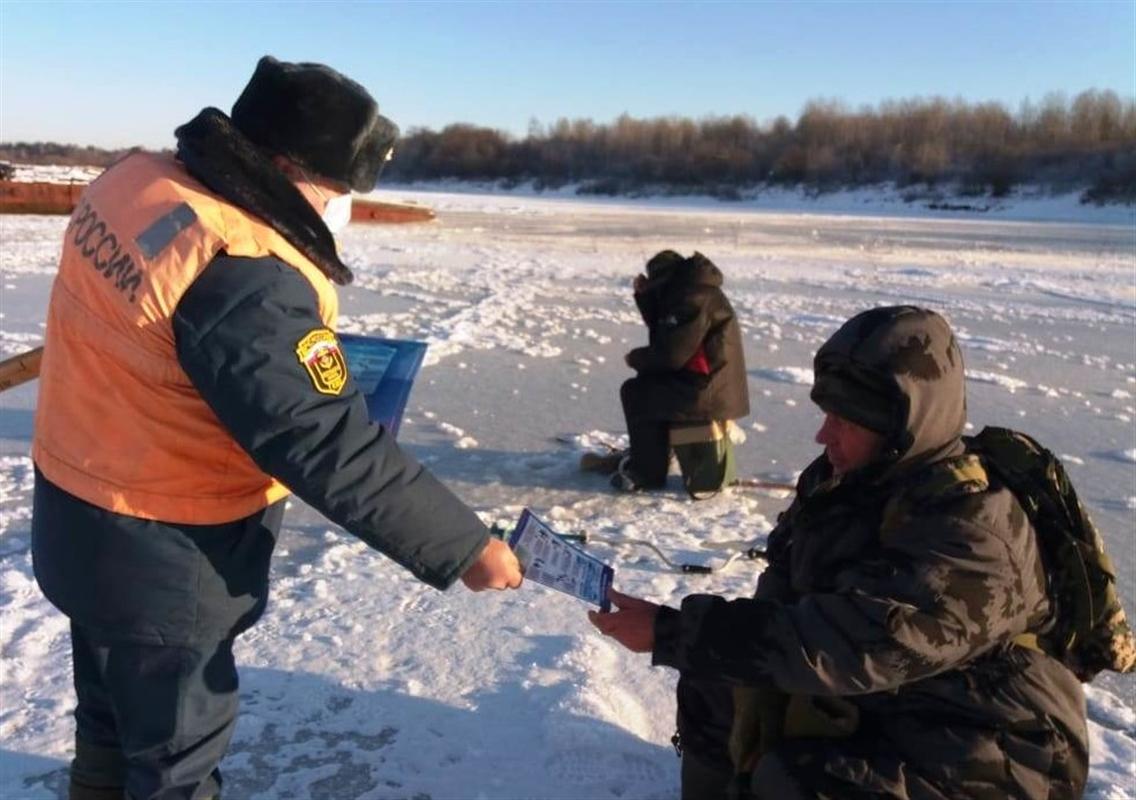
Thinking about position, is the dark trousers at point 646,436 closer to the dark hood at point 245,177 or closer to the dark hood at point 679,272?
the dark hood at point 679,272

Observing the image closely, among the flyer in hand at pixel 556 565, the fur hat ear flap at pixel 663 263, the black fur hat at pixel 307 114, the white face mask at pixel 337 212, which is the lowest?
the flyer in hand at pixel 556 565

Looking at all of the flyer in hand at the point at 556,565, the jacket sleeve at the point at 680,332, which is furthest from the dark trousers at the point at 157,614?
the jacket sleeve at the point at 680,332

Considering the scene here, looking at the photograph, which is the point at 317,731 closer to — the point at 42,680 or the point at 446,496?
the point at 42,680

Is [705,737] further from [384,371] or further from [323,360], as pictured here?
[384,371]

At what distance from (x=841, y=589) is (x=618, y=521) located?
269 cm

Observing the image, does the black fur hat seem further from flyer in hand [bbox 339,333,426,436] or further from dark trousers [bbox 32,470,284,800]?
flyer in hand [bbox 339,333,426,436]

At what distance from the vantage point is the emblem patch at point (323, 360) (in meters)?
1.71

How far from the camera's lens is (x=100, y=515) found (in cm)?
181

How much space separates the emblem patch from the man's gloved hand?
1.41 feet

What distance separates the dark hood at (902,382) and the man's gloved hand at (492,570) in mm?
674

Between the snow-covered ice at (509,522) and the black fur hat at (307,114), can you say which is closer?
the black fur hat at (307,114)

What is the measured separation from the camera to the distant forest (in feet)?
174

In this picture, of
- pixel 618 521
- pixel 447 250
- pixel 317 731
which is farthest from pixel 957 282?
pixel 317 731

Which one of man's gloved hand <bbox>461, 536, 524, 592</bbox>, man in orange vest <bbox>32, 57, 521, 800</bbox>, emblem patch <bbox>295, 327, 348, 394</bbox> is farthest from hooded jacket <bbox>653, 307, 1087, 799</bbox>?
emblem patch <bbox>295, 327, 348, 394</bbox>
